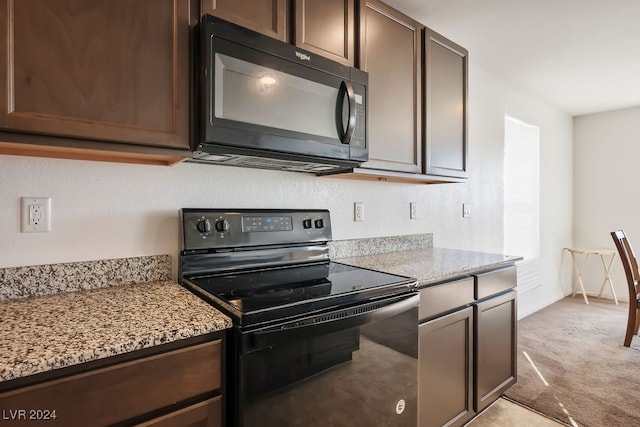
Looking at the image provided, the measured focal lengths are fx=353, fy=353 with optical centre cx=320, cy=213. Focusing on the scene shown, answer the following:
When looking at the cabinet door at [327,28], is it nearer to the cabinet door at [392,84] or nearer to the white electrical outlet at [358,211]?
the cabinet door at [392,84]

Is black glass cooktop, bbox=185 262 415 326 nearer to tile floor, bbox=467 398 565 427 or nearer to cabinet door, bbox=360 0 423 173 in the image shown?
cabinet door, bbox=360 0 423 173

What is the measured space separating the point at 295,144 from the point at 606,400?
2.50m

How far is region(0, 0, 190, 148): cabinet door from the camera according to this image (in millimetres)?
927

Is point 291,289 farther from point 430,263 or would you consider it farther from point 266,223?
point 430,263

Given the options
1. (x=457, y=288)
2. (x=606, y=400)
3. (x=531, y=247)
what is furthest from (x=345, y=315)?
(x=531, y=247)

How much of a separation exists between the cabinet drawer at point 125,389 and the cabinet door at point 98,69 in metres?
0.65

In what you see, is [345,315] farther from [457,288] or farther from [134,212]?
[134,212]

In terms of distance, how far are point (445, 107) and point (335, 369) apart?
5.60ft

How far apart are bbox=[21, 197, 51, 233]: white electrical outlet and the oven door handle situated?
87 cm

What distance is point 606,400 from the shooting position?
7.21ft

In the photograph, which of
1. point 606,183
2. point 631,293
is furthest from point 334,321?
point 606,183

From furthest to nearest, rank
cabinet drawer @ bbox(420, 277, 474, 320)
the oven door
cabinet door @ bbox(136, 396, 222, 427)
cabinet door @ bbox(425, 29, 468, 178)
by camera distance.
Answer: cabinet door @ bbox(425, 29, 468, 178), cabinet drawer @ bbox(420, 277, 474, 320), the oven door, cabinet door @ bbox(136, 396, 222, 427)

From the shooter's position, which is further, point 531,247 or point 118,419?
point 531,247

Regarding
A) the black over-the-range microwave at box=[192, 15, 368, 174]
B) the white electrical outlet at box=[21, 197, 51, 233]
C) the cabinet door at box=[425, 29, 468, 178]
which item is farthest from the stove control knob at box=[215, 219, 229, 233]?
the cabinet door at box=[425, 29, 468, 178]
